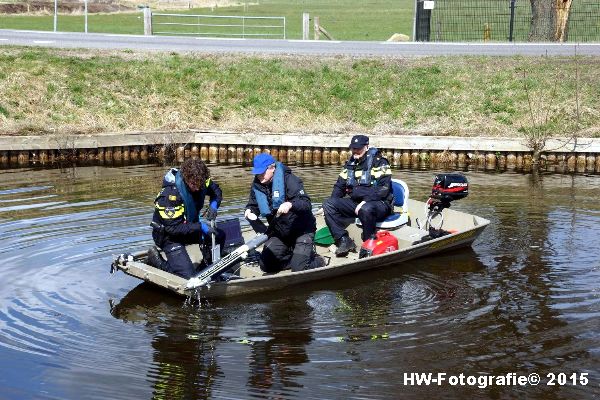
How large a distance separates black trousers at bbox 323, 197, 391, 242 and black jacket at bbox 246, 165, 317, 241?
1.12 metres

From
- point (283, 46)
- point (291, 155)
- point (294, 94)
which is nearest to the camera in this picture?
point (291, 155)

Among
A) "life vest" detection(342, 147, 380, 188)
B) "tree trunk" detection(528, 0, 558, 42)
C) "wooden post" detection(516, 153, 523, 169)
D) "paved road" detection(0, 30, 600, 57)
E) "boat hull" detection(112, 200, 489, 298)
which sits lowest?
"boat hull" detection(112, 200, 489, 298)

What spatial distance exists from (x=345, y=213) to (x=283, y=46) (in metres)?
19.1

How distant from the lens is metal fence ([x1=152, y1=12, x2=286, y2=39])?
124 ft

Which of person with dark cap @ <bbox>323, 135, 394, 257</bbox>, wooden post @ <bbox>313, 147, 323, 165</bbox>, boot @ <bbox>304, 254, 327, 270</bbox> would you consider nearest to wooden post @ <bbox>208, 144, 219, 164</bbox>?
wooden post @ <bbox>313, 147, 323, 165</bbox>

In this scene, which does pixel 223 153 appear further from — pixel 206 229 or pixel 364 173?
pixel 206 229

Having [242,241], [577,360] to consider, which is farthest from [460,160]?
[577,360]

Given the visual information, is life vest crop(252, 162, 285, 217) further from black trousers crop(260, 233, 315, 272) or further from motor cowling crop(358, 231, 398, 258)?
motor cowling crop(358, 231, 398, 258)

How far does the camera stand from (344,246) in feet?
44.4

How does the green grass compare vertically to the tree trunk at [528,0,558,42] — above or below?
above

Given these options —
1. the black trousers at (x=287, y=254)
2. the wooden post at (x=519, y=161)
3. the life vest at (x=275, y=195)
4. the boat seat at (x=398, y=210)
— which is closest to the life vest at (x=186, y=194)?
the life vest at (x=275, y=195)

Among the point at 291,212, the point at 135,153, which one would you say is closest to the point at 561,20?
the point at 135,153

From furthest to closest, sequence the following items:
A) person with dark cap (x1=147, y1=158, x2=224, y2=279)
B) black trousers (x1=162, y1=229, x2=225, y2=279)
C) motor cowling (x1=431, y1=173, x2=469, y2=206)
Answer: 1. motor cowling (x1=431, y1=173, x2=469, y2=206)
2. black trousers (x1=162, y1=229, x2=225, y2=279)
3. person with dark cap (x1=147, y1=158, x2=224, y2=279)

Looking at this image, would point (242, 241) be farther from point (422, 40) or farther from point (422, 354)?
point (422, 40)
